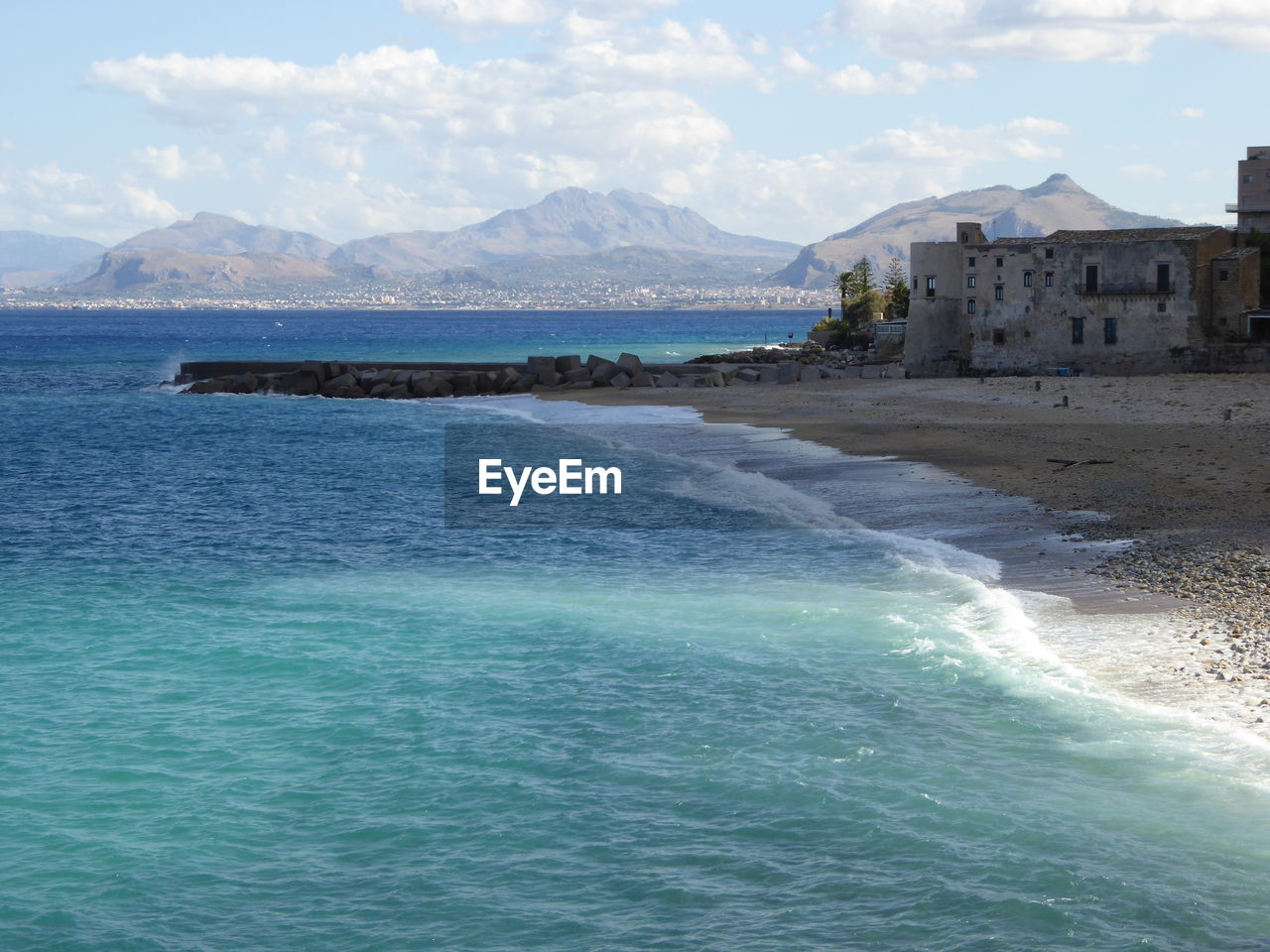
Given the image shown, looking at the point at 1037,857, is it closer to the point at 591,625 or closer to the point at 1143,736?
the point at 1143,736

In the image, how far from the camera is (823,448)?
40.0 metres

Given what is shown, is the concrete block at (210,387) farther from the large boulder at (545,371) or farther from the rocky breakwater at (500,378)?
the large boulder at (545,371)

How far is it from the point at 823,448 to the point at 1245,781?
89.7ft

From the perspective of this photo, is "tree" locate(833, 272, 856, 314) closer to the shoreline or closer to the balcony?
the shoreline

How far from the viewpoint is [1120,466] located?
3222 centimetres

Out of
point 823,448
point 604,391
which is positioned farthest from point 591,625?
point 604,391

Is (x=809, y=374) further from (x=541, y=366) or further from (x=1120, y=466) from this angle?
(x=1120, y=466)

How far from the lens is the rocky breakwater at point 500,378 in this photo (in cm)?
6869

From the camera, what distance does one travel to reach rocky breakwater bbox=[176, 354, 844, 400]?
225ft

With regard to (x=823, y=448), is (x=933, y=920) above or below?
below

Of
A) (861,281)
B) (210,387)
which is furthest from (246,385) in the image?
(861,281)

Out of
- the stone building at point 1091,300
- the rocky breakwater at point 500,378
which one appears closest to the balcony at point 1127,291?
the stone building at point 1091,300

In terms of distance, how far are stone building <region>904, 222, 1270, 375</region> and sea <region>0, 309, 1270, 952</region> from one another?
3279 centimetres

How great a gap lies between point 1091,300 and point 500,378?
31908 millimetres
